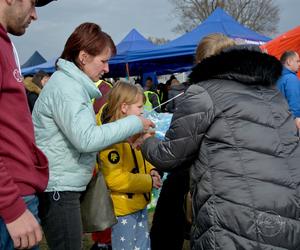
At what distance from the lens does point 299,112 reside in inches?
248

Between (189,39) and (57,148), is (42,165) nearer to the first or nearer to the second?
(57,148)

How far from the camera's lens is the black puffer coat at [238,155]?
1895 millimetres

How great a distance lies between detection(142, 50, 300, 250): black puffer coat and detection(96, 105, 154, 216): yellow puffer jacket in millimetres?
853

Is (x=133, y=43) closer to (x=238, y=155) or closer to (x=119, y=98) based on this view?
(x=119, y=98)

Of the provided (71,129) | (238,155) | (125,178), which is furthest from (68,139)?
(238,155)

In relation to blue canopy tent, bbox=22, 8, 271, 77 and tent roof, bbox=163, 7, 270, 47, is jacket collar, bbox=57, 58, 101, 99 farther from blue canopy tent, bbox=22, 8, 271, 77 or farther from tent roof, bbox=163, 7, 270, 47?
tent roof, bbox=163, 7, 270, 47

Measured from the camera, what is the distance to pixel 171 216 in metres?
3.69

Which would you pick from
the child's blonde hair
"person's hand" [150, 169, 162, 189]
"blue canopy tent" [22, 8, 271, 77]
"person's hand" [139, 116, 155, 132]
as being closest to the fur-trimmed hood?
"person's hand" [139, 116, 155, 132]

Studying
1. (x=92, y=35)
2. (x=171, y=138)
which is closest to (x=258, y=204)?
(x=171, y=138)

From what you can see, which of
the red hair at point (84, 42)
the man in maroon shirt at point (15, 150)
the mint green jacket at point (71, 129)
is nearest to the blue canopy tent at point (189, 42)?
the red hair at point (84, 42)

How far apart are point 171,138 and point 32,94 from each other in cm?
450

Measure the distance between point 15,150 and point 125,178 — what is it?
132 centimetres

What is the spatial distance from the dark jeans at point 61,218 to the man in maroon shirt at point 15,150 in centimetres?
52

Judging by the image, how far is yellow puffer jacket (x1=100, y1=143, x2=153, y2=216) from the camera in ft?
9.32
